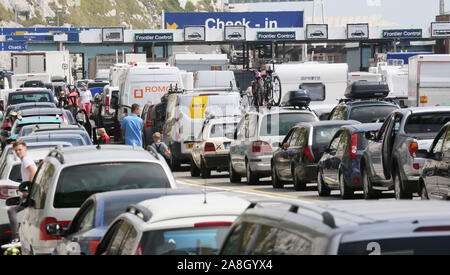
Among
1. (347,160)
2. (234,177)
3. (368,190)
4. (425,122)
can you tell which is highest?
(425,122)

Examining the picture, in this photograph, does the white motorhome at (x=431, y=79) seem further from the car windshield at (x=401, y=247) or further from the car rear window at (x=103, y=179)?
the car windshield at (x=401, y=247)

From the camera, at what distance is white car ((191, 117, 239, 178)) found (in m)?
27.1

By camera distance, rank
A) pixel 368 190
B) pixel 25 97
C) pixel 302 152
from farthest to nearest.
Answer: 1. pixel 25 97
2. pixel 302 152
3. pixel 368 190

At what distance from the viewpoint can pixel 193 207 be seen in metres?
7.37

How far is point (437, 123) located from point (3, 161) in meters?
6.83

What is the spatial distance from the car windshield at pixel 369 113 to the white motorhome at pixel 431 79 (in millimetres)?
12537

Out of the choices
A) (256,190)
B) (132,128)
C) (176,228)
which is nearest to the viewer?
(176,228)

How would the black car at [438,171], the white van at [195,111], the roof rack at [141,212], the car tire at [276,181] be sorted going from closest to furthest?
the roof rack at [141,212] < the black car at [438,171] < the car tire at [276,181] < the white van at [195,111]

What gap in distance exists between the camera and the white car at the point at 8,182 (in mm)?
15023

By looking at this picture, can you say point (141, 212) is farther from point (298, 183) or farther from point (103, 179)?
point (298, 183)

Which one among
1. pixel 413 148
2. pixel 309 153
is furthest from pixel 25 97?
pixel 413 148

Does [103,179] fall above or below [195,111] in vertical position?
above

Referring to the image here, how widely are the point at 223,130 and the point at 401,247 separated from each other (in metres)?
22.6

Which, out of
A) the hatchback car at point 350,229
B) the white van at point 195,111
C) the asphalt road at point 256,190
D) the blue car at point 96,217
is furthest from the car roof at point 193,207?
the white van at point 195,111
